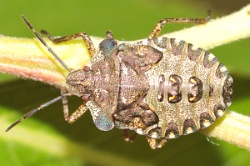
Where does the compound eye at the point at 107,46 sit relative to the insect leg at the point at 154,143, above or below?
above

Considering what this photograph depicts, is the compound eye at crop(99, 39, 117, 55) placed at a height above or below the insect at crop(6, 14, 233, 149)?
above

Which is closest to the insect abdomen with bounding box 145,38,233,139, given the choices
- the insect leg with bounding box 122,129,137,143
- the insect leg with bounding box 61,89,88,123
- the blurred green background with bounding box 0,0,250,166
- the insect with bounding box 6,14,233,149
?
the insect with bounding box 6,14,233,149

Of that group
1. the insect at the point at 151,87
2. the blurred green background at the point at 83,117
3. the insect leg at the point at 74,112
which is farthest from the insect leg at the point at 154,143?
the insect leg at the point at 74,112

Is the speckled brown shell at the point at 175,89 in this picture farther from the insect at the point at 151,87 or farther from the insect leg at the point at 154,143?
the insect leg at the point at 154,143

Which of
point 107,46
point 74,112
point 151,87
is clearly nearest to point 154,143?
point 151,87

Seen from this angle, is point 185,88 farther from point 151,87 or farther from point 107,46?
point 107,46

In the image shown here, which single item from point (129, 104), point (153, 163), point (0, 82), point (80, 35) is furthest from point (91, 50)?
point (153, 163)

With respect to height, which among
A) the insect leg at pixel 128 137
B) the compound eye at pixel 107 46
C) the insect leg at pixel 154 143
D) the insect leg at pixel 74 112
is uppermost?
the compound eye at pixel 107 46

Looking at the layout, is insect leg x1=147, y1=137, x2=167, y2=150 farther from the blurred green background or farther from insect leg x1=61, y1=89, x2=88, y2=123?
insect leg x1=61, y1=89, x2=88, y2=123
